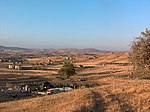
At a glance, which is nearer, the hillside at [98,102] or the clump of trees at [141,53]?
the hillside at [98,102]

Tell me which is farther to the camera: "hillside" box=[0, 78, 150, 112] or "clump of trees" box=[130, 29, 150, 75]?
"clump of trees" box=[130, 29, 150, 75]

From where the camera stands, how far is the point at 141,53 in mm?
26578

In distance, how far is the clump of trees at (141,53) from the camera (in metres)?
26.4

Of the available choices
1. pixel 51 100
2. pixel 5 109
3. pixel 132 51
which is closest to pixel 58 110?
pixel 51 100

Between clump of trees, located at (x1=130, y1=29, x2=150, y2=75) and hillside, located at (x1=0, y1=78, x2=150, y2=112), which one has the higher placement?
clump of trees, located at (x1=130, y1=29, x2=150, y2=75)

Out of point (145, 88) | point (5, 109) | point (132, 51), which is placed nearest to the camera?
point (5, 109)

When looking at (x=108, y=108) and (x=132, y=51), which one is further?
(x=132, y=51)

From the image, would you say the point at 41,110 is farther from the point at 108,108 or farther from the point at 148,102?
the point at 148,102

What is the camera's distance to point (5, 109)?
2134 cm

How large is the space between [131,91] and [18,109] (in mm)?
8150

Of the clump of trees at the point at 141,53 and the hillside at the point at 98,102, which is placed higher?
the clump of trees at the point at 141,53

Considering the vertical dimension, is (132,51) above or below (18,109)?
above

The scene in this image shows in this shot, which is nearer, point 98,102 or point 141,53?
point 98,102

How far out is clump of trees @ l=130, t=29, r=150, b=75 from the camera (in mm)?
26438
